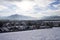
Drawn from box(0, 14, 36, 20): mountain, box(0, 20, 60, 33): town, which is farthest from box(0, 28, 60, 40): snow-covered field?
box(0, 14, 36, 20): mountain

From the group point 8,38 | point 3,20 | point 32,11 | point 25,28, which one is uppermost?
point 32,11

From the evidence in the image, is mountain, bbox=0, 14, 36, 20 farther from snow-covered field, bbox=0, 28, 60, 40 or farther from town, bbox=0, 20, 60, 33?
snow-covered field, bbox=0, 28, 60, 40

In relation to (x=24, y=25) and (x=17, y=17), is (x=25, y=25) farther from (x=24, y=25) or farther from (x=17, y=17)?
(x=17, y=17)

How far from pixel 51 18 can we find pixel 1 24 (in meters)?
0.75

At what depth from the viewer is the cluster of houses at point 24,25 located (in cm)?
175

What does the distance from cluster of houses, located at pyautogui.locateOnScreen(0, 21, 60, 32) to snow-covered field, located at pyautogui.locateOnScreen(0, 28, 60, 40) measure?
61 mm

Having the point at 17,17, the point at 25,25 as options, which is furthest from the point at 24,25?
the point at 17,17

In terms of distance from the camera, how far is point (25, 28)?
180 centimetres

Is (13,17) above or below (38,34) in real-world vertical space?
above

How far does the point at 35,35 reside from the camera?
1.78 metres

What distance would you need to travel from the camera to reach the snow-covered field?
1.72 m

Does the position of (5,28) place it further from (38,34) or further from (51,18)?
(51,18)

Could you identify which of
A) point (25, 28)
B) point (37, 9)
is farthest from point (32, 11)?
point (25, 28)

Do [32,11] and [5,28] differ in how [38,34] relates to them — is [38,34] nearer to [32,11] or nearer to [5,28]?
[32,11]
